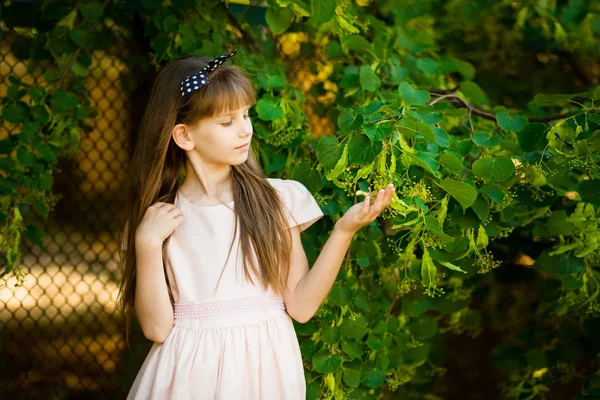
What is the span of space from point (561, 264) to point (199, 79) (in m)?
1.15

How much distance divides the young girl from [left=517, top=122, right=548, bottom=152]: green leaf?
0.50m

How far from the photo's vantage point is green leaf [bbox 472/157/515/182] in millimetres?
1917

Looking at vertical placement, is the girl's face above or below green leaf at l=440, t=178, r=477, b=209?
above

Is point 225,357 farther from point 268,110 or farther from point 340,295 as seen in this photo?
Result: point 268,110

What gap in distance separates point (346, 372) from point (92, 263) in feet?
4.53

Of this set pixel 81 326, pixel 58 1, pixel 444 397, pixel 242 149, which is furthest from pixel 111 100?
pixel 444 397

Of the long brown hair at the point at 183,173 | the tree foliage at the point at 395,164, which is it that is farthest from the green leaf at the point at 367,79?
the long brown hair at the point at 183,173

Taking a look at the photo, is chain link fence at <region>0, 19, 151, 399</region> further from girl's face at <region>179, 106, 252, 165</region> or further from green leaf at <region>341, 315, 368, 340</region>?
girl's face at <region>179, 106, 252, 165</region>

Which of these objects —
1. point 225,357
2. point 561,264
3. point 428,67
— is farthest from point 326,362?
point 428,67

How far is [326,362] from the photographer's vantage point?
2.07m

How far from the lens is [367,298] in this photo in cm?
223

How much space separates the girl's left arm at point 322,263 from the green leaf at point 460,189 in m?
0.17

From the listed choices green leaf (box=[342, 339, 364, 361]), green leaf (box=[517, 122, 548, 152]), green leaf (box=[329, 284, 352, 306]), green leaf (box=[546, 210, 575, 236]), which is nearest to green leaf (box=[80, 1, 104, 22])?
green leaf (box=[329, 284, 352, 306])

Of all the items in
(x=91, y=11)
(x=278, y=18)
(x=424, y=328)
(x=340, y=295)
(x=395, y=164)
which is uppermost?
(x=91, y=11)
